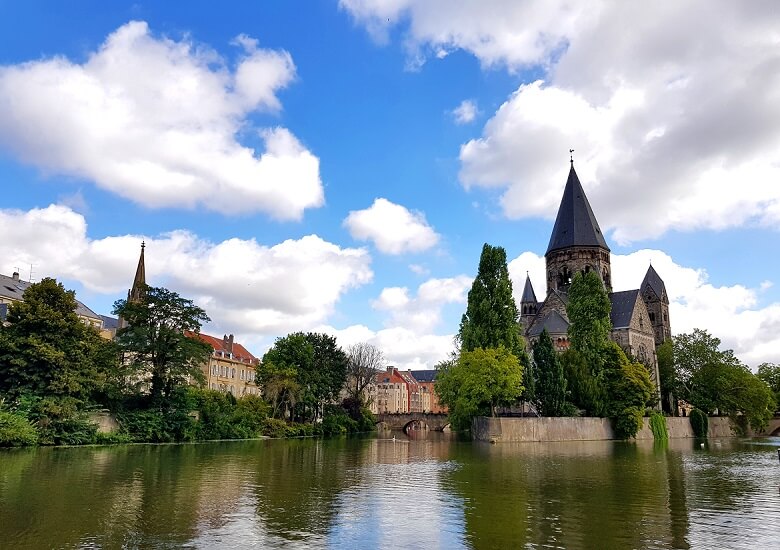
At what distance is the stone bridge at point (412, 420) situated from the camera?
376ft

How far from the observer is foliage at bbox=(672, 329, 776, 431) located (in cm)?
8862

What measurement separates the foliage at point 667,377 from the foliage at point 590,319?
30.4 meters

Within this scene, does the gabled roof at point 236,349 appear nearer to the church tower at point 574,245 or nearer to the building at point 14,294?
the building at point 14,294

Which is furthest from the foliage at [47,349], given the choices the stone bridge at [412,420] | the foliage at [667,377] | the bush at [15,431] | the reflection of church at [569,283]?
the foliage at [667,377]

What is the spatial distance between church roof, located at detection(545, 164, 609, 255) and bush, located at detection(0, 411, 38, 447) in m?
94.9

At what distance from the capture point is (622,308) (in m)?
106

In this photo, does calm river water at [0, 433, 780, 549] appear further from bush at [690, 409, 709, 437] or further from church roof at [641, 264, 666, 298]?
church roof at [641, 264, 666, 298]

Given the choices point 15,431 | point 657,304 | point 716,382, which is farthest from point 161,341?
point 657,304

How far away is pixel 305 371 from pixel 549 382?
3389 cm

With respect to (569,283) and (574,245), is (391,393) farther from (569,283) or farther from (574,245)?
(574,245)

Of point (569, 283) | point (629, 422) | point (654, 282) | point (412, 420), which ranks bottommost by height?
point (412, 420)

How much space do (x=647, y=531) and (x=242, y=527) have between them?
1060 centimetres

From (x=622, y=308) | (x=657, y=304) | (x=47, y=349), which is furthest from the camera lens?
(x=657, y=304)

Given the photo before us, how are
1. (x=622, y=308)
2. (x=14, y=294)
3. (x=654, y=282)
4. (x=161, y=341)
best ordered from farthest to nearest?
1. (x=654, y=282)
2. (x=622, y=308)
3. (x=14, y=294)
4. (x=161, y=341)
